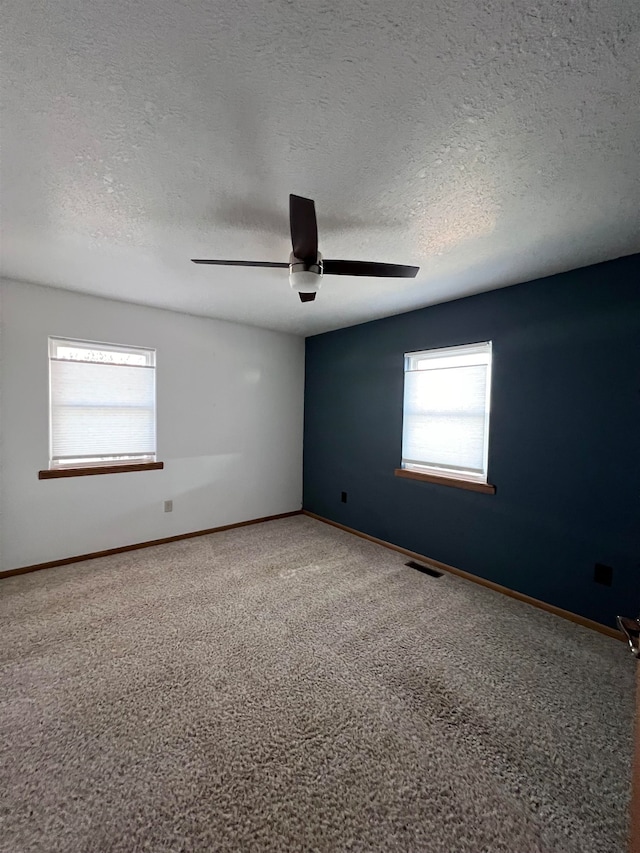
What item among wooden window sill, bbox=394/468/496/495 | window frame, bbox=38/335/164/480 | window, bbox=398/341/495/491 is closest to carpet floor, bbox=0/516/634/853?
wooden window sill, bbox=394/468/496/495

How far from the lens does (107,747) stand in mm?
1416

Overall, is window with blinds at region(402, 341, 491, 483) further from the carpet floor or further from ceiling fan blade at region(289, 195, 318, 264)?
ceiling fan blade at region(289, 195, 318, 264)

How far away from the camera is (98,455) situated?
10.7ft

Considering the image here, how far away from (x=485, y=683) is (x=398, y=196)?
251cm

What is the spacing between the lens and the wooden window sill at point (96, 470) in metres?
2.98

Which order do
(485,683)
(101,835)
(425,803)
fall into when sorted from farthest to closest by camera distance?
(485,683) < (425,803) < (101,835)

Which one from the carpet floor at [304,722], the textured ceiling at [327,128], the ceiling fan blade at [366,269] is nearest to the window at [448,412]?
the textured ceiling at [327,128]

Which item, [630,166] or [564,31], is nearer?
[564,31]

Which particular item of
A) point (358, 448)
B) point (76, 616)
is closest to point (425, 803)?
point (76, 616)

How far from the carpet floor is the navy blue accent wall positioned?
0.39m

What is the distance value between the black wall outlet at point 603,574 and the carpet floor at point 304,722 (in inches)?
13.7

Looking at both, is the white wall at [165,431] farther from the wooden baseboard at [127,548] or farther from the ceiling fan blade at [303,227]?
the ceiling fan blade at [303,227]

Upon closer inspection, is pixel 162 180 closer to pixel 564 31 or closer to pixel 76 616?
pixel 564 31

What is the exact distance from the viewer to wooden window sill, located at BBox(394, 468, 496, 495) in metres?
2.85
